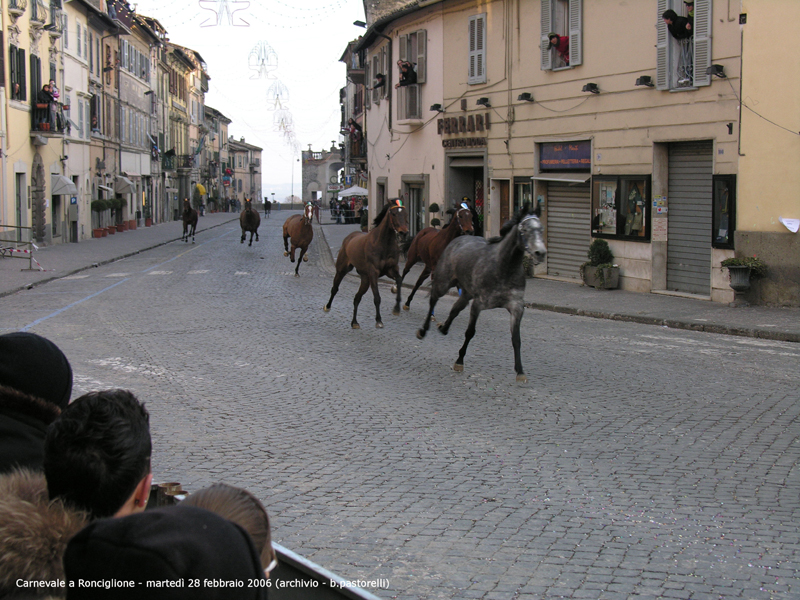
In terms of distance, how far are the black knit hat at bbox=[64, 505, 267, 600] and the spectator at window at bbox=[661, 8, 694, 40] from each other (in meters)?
17.0

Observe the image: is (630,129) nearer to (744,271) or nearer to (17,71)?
(744,271)

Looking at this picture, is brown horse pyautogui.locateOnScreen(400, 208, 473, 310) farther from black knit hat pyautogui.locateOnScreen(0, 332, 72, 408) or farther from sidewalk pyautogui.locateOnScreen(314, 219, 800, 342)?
black knit hat pyautogui.locateOnScreen(0, 332, 72, 408)

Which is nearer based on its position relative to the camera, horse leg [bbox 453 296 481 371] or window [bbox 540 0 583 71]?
horse leg [bbox 453 296 481 371]

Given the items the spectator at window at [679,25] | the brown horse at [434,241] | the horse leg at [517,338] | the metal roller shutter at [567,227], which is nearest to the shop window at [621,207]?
the metal roller shutter at [567,227]

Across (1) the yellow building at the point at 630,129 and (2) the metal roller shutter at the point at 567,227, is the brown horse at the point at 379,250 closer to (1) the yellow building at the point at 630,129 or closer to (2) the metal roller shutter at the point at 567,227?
(1) the yellow building at the point at 630,129

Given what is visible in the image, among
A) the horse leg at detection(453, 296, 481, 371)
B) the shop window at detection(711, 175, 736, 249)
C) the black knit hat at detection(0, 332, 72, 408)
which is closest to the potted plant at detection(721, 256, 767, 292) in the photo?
the shop window at detection(711, 175, 736, 249)

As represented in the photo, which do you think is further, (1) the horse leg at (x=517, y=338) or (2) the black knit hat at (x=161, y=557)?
(1) the horse leg at (x=517, y=338)

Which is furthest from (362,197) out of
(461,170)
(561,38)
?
(561,38)

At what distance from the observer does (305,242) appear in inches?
1016

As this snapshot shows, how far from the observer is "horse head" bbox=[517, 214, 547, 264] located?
903 cm

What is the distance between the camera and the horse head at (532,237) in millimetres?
9031

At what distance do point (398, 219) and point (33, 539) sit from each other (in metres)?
11.8

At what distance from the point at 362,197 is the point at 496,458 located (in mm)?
60805

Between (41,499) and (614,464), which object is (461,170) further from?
(41,499)
